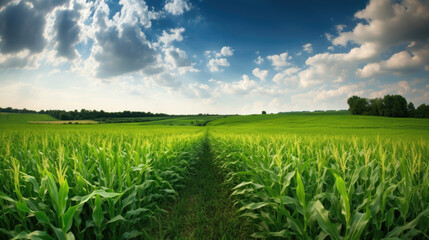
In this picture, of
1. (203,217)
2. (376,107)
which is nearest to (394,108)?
(376,107)

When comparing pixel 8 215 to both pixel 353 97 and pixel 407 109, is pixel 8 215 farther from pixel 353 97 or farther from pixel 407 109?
pixel 353 97

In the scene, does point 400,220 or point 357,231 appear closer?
point 357,231

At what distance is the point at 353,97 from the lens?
87.2 metres

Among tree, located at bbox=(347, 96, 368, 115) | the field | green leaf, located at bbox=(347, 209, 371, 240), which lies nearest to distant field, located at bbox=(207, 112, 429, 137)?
the field

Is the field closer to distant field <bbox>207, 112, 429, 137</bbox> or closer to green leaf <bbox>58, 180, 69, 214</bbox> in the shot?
green leaf <bbox>58, 180, 69, 214</bbox>

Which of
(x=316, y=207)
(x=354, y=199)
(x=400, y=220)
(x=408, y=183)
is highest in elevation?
(x=408, y=183)

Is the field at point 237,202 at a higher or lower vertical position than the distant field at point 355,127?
higher

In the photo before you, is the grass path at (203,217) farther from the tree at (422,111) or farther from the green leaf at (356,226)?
the tree at (422,111)

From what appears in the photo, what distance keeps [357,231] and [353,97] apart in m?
109

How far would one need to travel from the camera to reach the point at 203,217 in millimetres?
3754

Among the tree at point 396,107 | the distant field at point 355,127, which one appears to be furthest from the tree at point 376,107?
the distant field at point 355,127

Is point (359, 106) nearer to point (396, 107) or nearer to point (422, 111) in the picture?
point (396, 107)

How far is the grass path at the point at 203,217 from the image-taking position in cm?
327

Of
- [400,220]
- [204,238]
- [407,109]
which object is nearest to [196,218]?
[204,238]
